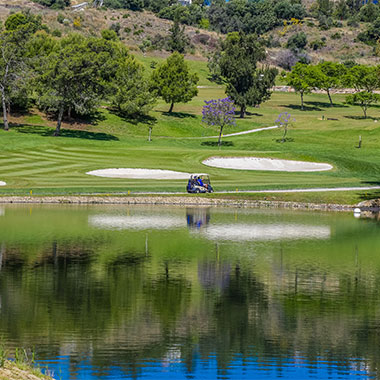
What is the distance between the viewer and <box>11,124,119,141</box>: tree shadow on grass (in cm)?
10344

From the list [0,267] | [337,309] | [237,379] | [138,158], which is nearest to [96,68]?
[138,158]

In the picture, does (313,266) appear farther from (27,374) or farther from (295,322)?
(27,374)

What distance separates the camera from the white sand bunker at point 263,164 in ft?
275

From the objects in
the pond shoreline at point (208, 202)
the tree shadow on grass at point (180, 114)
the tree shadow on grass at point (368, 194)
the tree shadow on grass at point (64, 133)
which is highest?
the tree shadow on grass at point (180, 114)

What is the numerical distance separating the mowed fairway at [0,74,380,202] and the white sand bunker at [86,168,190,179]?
4.97 feet

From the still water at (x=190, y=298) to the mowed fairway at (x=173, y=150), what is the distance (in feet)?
57.8

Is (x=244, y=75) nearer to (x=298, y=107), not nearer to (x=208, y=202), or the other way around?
(x=298, y=107)

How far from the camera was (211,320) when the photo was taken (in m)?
24.7

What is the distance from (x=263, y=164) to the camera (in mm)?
85812

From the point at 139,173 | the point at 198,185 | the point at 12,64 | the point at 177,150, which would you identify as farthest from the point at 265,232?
the point at 12,64

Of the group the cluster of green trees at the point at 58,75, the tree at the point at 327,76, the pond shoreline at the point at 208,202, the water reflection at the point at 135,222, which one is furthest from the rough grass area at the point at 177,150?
the water reflection at the point at 135,222

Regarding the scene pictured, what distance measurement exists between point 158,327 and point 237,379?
5.26 meters

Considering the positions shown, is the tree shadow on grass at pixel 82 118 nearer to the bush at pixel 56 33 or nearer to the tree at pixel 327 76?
the tree at pixel 327 76

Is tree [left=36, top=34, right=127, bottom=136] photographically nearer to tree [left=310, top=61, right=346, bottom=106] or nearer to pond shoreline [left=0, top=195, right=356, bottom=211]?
pond shoreline [left=0, top=195, right=356, bottom=211]
